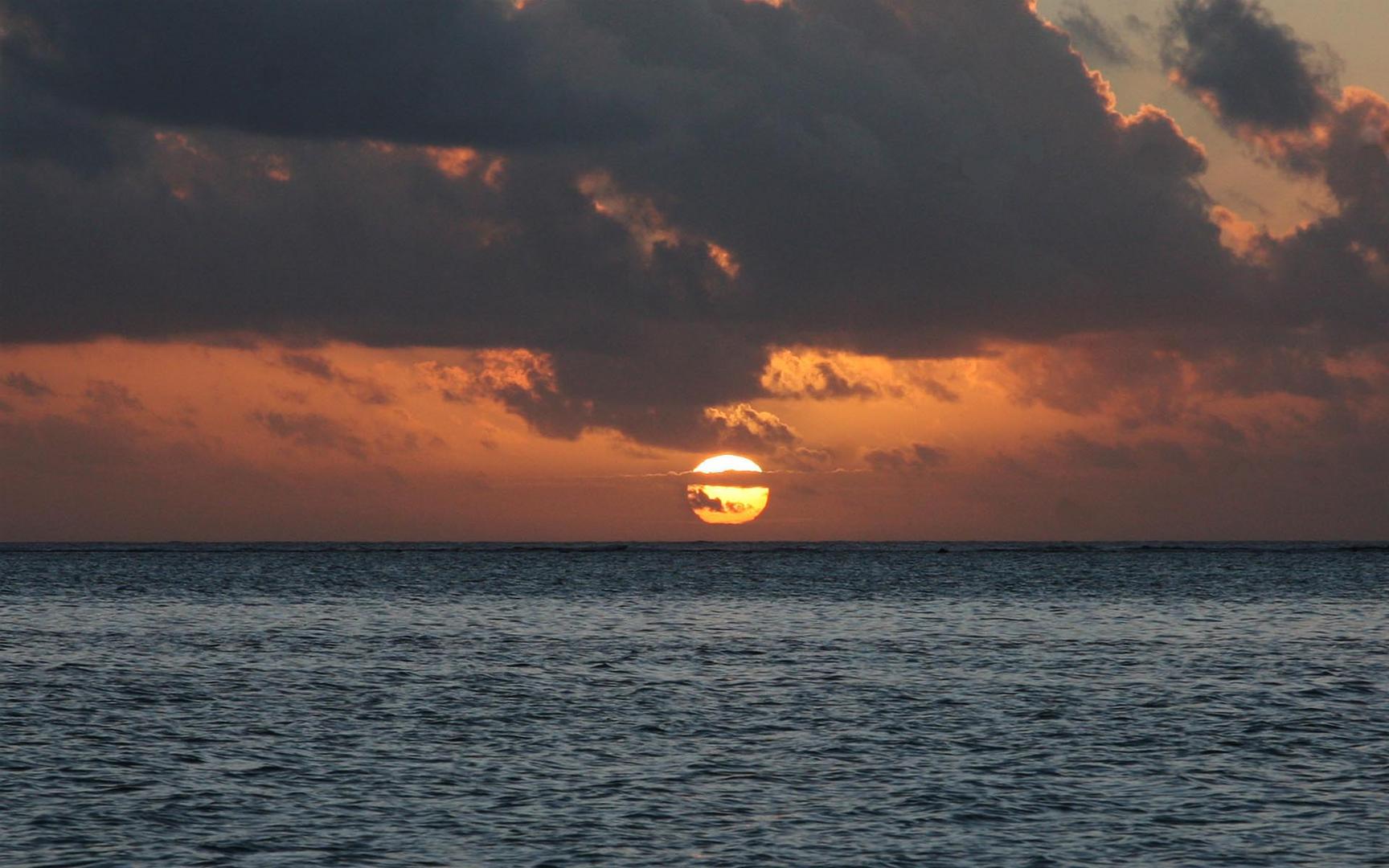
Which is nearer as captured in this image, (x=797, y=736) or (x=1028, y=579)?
(x=797, y=736)

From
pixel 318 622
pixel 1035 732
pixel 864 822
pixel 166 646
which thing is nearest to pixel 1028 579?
pixel 318 622

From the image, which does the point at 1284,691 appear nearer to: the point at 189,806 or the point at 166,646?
the point at 189,806

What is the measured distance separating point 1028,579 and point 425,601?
86.3m

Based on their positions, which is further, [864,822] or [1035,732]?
[1035,732]

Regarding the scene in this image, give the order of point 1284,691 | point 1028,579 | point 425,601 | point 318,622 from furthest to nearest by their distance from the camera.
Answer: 1. point 1028,579
2. point 425,601
3. point 318,622
4. point 1284,691

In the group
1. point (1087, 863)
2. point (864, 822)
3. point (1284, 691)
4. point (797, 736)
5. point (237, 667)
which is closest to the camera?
point (1087, 863)

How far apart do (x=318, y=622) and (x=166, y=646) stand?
20481 mm

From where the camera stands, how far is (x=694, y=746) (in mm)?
39438

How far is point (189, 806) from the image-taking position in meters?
31.4

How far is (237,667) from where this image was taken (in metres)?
61.7

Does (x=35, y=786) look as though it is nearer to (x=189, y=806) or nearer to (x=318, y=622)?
(x=189, y=806)


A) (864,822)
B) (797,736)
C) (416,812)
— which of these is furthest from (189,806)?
(797,736)

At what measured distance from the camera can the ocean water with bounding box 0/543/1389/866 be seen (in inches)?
1112

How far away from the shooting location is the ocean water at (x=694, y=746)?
28.2 meters
